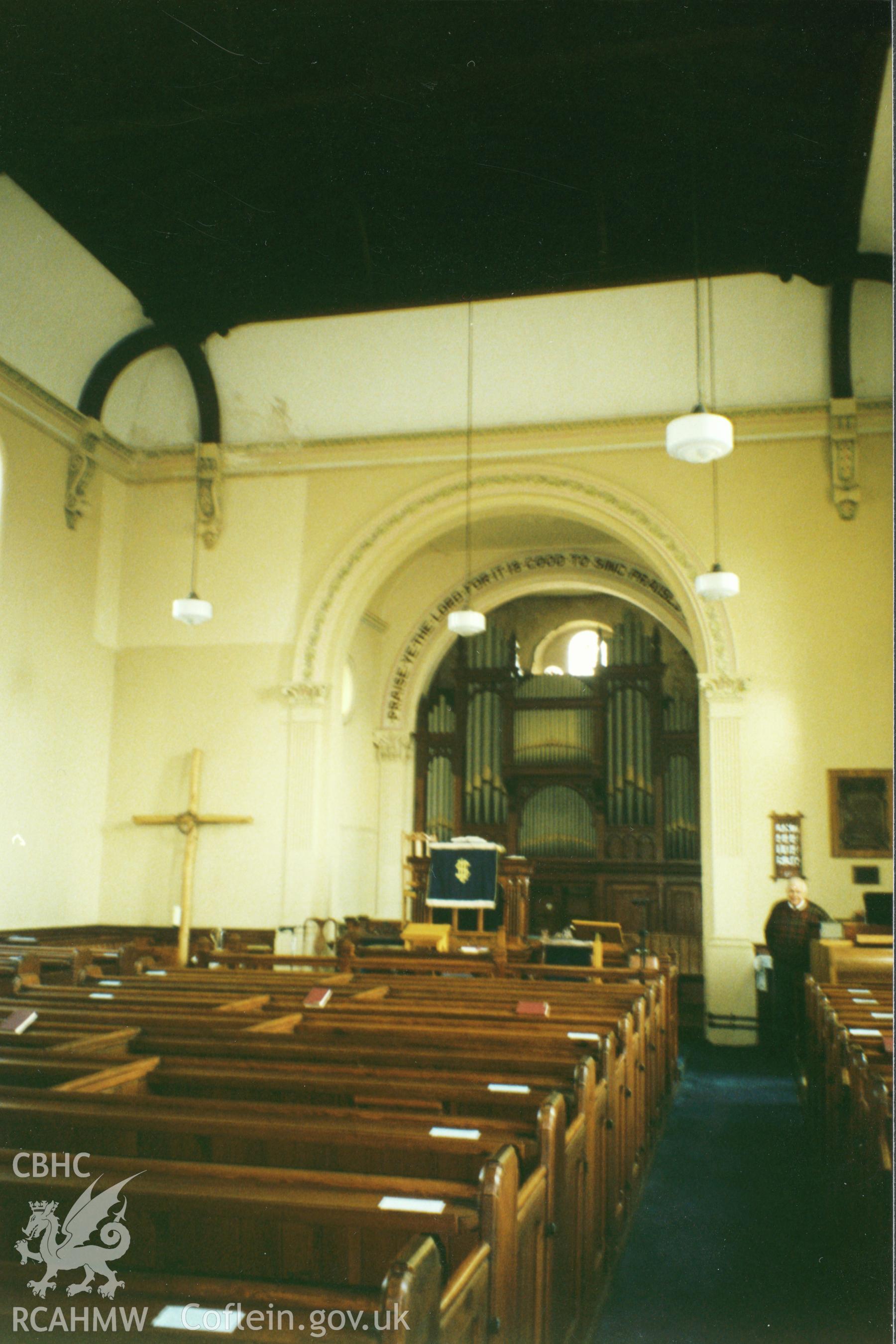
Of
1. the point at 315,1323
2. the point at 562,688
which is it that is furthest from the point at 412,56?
the point at 562,688

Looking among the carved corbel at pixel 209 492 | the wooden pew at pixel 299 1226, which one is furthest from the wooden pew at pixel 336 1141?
the carved corbel at pixel 209 492

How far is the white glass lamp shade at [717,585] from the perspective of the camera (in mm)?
8883

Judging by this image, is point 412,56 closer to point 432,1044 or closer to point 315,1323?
point 432,1044

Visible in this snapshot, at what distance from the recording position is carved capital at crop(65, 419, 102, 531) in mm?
10391

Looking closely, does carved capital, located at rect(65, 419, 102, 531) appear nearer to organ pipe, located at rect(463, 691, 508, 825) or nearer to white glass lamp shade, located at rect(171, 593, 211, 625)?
white glass lamp shade, located at rect(171, 593, 211, 625)

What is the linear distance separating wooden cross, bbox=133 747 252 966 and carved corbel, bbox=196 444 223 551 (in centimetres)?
236

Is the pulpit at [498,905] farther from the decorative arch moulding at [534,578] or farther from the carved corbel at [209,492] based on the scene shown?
the carved corbel at [209,492]

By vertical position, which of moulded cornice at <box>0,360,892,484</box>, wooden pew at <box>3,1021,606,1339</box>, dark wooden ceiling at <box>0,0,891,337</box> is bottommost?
wooden pew at <box>3,1021,606,1339</box>

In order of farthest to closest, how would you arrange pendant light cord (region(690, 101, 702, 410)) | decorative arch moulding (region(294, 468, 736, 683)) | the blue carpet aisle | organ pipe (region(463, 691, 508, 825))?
organ pipe (region(463, 691, 508, 825)) → decorative arch moulding (region(294, 468, 736, 683)) → pendant light cord (region(690, 101, 702, 410)) → the blue carpet aisle

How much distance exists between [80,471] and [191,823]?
3.66m

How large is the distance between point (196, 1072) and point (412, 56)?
6834 millimetres

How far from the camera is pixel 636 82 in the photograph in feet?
24.6

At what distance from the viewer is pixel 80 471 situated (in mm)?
10430

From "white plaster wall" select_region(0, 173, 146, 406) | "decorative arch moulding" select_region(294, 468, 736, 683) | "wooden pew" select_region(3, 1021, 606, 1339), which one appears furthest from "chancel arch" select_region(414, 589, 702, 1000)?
"wooden pew" select_region(3, 1021, 606, 1339)
